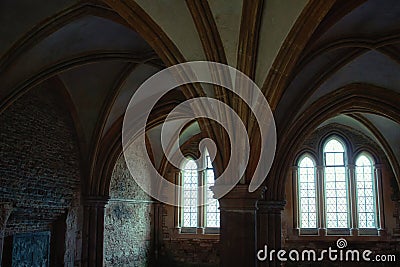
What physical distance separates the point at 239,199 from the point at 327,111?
5.10 metres

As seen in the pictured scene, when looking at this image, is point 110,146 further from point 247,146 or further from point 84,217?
point 247,146

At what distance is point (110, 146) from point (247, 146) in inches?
218

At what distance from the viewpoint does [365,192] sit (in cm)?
1345

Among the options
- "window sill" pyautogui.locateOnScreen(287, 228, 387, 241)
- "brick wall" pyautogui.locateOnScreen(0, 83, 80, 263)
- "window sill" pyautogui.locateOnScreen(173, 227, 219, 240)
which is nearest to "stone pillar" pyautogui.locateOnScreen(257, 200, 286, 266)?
"window sill" pyautogui.locateOnScreen(287, 228, 387, 241)

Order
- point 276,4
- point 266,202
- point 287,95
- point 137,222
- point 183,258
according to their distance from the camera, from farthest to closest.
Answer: point 183,258 → point 137,222 → point 266,202 → point 287,95 → point 276,4

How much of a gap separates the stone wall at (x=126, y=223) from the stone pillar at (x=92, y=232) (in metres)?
0.76

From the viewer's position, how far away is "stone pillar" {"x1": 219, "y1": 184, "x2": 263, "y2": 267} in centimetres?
554

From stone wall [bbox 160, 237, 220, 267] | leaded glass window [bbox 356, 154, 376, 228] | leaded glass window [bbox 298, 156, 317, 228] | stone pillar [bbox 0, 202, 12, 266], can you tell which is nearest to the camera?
stone pillar [bbox 0, 202, 12, 266]

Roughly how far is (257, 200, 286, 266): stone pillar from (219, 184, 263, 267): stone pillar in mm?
4367

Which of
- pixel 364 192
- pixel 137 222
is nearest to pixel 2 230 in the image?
pixel 137 222

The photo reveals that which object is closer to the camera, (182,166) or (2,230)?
(2,230)

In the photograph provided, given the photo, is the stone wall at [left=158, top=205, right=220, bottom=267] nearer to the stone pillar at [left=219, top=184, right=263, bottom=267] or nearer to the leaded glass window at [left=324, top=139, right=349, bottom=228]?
the leaded glass window at [left=324, top=139, right=349, bottom=228]

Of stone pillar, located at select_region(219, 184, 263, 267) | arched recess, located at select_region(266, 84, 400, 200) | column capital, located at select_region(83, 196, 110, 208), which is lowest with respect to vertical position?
stone pillar, located at select_region(219, 184, 263, 267)

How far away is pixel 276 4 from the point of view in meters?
5.22
